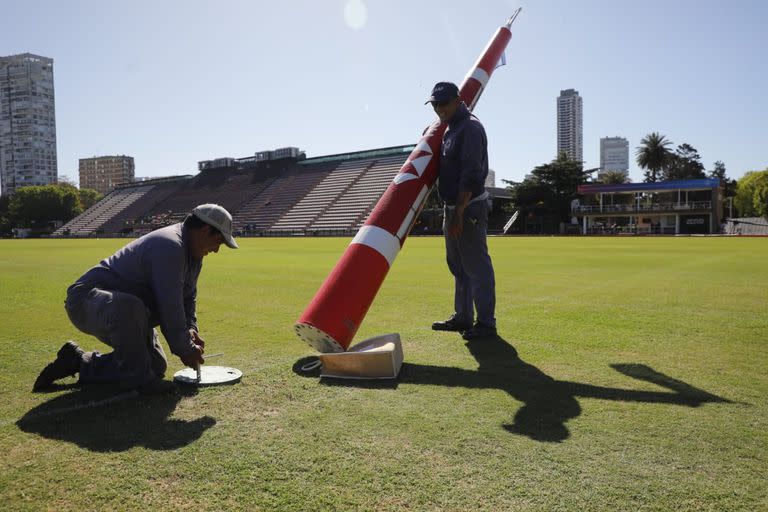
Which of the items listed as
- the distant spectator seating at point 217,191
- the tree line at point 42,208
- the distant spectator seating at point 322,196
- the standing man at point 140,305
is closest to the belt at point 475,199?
the standing man at point 140,305

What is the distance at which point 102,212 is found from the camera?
283ft

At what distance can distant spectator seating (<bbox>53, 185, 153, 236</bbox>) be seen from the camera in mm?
81750

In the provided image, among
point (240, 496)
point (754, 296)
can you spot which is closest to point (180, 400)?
point (240, 496)

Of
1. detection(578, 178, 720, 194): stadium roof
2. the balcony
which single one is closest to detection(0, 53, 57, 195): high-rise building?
the balcony

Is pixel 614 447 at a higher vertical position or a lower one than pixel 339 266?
lower

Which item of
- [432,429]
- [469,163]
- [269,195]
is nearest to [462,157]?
[469,163]

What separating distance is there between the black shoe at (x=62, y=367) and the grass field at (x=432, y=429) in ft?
0.31

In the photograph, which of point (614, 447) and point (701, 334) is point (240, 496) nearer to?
point (614, 447)

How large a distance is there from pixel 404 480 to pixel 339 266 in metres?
2.27

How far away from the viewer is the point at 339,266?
13.9 ft

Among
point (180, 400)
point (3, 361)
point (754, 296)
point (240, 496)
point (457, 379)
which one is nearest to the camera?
point (240, 496)

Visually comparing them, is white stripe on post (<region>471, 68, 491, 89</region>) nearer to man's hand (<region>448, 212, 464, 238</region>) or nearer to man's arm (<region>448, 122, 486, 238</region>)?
man's arm (<region>448, 122, 486, 238</region>)

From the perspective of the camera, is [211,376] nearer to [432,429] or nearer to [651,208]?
[432,429]

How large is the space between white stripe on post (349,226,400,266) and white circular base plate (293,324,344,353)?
0.85 m
